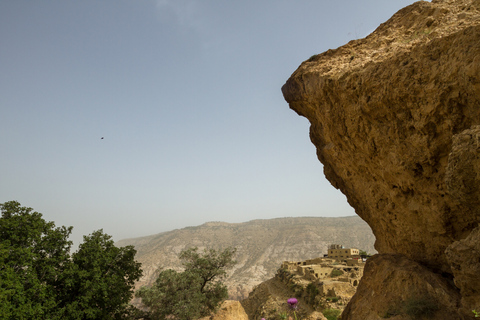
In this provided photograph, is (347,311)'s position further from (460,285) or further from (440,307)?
(460,285)

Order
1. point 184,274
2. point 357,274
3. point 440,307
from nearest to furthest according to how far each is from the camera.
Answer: point 440,307, point 184,274, point 357,274

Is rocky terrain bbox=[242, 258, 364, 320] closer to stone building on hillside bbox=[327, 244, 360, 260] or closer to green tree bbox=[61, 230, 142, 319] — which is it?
stone building on hillside bbox=[327, 244, 360, 260]

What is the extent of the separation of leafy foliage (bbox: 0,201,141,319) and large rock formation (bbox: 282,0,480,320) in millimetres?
12002

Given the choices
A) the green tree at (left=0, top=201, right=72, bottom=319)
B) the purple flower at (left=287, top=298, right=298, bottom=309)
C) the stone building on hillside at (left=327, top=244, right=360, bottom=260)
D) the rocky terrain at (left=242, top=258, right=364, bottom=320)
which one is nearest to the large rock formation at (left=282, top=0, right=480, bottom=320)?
the purple flower at (left=287, top=298, right=298, bottom=309)

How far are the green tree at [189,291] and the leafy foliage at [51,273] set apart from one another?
607 centimetres

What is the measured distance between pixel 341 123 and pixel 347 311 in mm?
8244

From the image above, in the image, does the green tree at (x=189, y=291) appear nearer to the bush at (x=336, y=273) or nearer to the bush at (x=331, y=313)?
the bush at (x=331, y=313)

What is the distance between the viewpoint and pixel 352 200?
48.1ft

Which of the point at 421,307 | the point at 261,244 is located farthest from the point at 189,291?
the point at 261,244

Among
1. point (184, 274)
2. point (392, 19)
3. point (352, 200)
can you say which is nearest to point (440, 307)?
point (352, 200)

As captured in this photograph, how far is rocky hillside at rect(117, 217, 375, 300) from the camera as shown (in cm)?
9444

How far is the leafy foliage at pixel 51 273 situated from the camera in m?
11.2

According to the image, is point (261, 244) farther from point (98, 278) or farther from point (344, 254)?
point (98, 278)

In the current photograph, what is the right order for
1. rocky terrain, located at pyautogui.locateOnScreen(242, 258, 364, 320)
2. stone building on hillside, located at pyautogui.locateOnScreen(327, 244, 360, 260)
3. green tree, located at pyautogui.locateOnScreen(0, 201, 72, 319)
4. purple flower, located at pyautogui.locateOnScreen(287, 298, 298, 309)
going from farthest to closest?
stone building on hillside, located at pyautogui.locateOnScreen(327, 244, 360, 260) → rocky terrain, located at pyautogui.locateOnScreen(242, 258, 364, 320) → green tree, located at pyautogui.locateOnScreen(0, 201, 72, 319) → purple flower, located at pyautogui.locateOnScreen(287, 298, 298, 309)
